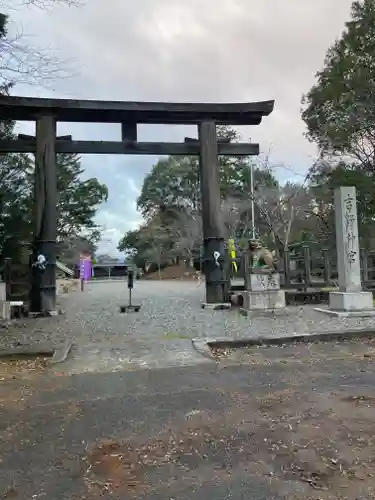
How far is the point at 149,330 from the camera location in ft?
30.0

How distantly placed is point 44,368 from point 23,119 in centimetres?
879

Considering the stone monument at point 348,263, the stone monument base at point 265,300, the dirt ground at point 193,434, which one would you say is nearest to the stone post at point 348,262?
the stone monument at point 348,263

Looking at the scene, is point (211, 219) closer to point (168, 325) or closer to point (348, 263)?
point (348, 263)

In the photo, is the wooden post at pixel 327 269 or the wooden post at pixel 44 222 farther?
the wooden post at pixel 327 269

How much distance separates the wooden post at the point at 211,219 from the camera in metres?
12.7

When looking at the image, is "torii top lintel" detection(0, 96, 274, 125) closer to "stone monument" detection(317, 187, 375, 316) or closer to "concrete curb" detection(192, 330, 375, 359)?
"stone monument" detection(317, 187, 375, 316)

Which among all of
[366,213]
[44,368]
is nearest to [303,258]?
[366,213]

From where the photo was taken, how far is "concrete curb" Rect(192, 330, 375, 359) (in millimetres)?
7410

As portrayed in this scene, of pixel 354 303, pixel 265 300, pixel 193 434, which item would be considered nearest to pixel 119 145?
pixel 265 300

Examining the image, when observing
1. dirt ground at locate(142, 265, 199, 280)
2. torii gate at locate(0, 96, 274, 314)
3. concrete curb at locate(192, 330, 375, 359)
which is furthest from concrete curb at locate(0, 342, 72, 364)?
dirt ground at locate(142, 265, 199, 280)

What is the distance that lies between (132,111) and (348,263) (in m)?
7.39

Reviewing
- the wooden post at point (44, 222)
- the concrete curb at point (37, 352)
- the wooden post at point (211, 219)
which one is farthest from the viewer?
the wooden post at point (211, 219)

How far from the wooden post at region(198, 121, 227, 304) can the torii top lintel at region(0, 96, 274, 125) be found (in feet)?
1.68

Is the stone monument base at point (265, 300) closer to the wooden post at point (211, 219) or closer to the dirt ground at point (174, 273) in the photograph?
the wooden post at point (211, 219)
